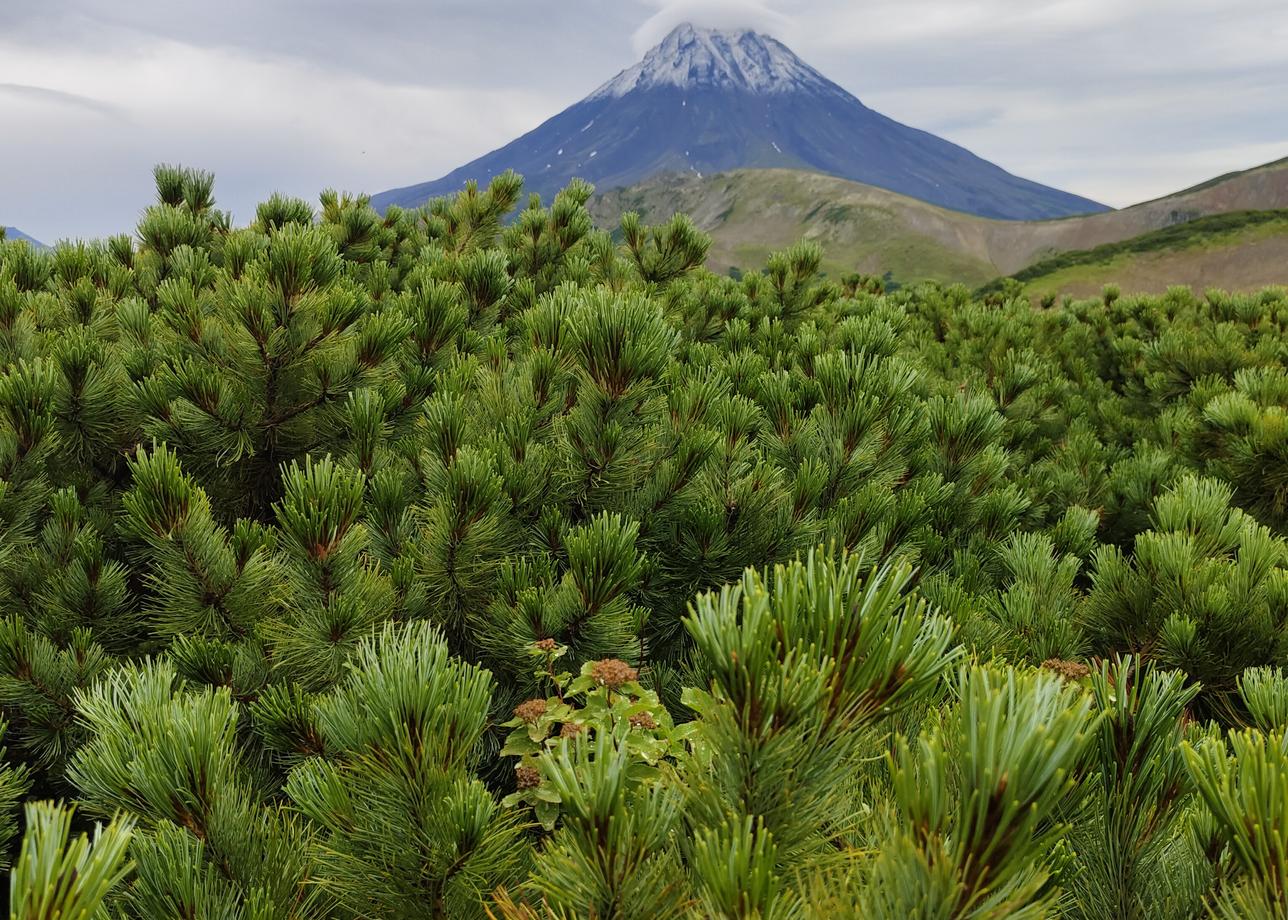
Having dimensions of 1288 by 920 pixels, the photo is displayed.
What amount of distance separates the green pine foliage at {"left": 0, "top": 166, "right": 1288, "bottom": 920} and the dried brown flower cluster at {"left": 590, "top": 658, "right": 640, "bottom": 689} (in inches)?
0.8

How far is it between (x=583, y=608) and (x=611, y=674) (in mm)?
376

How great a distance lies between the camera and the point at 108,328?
412 cm

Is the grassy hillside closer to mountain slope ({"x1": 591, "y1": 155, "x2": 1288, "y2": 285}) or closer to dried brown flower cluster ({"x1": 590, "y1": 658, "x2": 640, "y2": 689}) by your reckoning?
mountain slope ({"x1": 591, "y1": 155, "x2": 1288, "y2": 285})

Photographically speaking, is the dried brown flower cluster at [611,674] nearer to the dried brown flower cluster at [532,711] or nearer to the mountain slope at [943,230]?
the dried brown flower cluster at [532,711]

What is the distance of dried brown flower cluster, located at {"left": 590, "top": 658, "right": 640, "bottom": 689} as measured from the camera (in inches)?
80.0

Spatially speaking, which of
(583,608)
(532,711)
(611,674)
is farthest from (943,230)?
(532,711)

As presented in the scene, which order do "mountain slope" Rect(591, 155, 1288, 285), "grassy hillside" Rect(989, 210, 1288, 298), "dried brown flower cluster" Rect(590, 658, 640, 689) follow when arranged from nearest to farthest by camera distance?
"dried brown flower cluster" Rect(590, 658, 640, 689) < "grassy hillside" Rect(989, 210, 1288, 298) < "mountain slope" Rect(591, 155, 1288, 285)

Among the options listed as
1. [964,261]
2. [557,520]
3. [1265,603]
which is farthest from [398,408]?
[964,261]

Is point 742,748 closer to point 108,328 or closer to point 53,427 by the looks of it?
point 53,427

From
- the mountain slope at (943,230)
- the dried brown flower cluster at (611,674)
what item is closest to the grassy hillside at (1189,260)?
the mountain slope at (943,230)

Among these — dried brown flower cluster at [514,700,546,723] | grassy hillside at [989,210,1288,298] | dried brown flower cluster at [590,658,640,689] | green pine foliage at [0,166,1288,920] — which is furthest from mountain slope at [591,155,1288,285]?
dried brown flower cluster at [514,700,546,723]

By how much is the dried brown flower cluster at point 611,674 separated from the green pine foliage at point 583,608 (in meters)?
0.02

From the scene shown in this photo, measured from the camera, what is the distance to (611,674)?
2047mm

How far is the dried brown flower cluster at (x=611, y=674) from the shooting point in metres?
2.03
